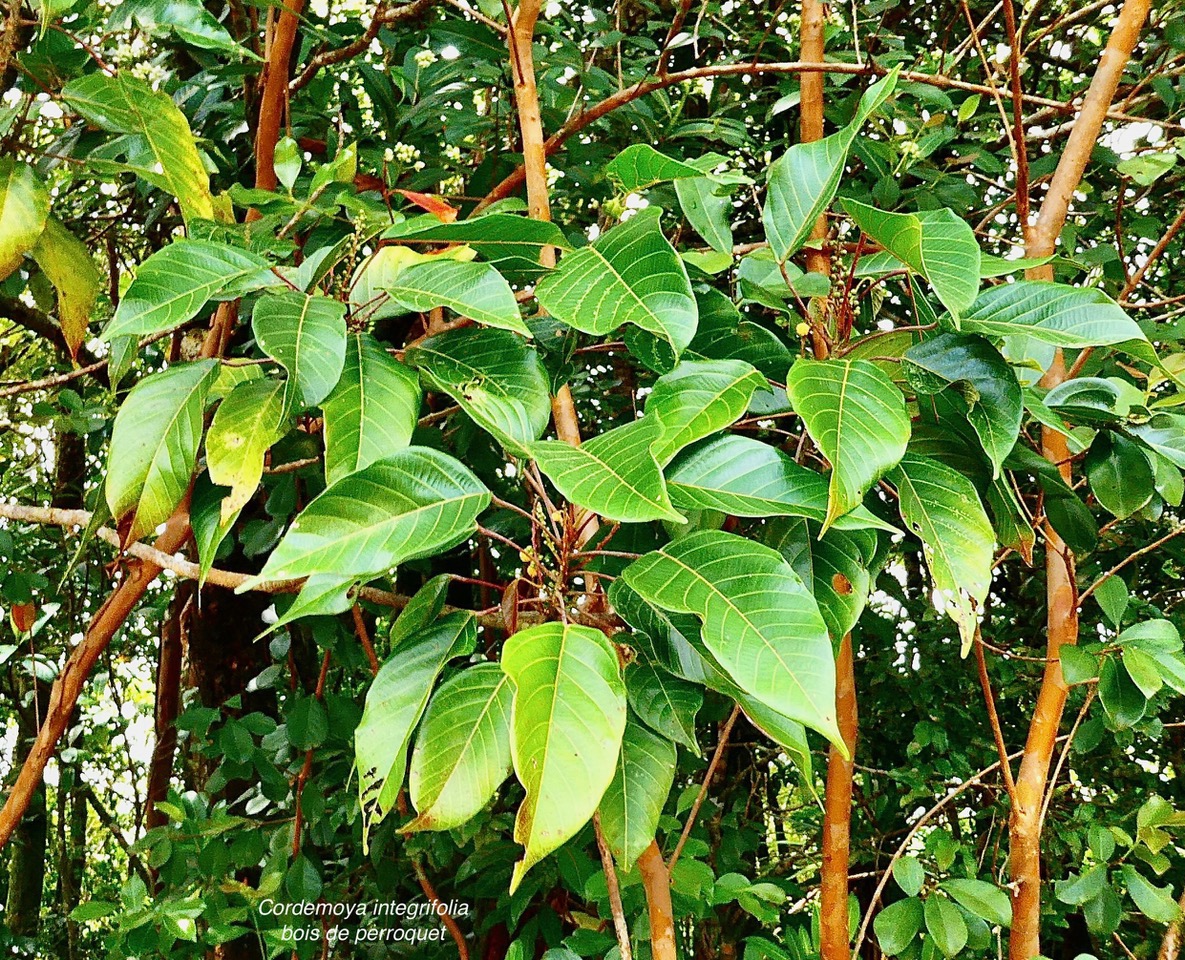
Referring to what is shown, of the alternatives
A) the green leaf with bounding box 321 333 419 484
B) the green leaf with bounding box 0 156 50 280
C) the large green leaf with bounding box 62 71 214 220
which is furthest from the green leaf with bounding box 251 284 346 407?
the green leaf with bounding box 0 156 50 280

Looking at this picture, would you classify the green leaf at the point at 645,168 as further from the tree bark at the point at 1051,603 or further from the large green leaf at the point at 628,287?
the tree bark at the point at 1051,603

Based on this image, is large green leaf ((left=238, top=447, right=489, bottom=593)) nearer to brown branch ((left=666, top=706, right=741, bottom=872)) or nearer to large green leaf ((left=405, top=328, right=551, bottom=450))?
large green leaf ((left=405, top=328, right=551, bottom=450))

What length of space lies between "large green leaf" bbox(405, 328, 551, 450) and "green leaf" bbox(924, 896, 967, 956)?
615 mm

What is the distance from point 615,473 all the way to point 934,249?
0.86 feet

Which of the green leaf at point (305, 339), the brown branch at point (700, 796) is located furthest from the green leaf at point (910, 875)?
the green leaf at point (305, 339)

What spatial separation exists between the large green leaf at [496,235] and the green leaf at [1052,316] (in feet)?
1.01

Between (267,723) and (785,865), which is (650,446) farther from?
(785,865)

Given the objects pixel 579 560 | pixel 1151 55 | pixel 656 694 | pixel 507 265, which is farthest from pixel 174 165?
pixel 1151 55

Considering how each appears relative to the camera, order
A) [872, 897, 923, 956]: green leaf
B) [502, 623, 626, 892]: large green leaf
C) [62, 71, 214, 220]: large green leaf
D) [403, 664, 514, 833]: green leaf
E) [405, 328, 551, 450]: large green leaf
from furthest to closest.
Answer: [872, 897, 923, 956]: green leaf, [62, 71, 214, 220]: large green leaf, [405, 328, 551, 450]: large green leaf, [403, 664, 514, 833]: green leaf, [502, 623, 626, 892]: large green leaf

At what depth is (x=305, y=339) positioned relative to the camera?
25.5 inches

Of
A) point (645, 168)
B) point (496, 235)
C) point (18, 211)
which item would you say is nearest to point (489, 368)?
point (496, 235)

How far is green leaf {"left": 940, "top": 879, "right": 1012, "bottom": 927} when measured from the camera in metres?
0.92

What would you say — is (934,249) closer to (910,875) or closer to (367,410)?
(367,410)

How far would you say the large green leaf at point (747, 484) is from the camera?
0.61m
